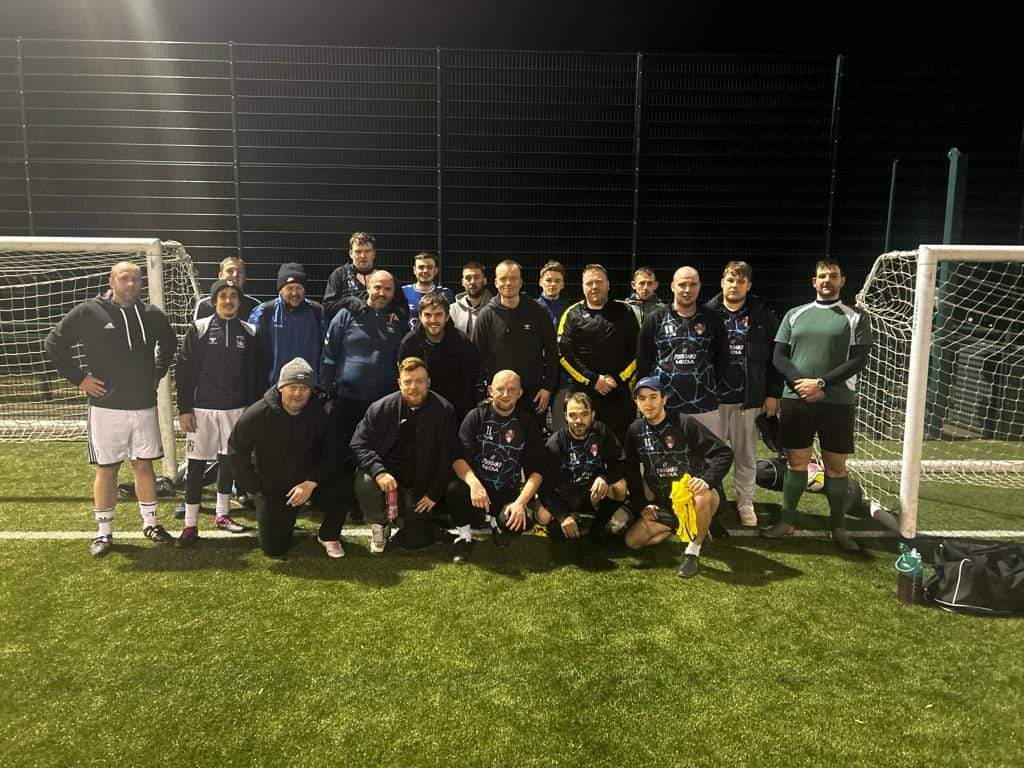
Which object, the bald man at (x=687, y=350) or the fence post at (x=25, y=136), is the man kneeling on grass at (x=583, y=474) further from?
the fence post at (x=25, y=136)

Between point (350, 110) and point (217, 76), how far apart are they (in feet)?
5.12

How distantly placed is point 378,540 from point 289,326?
1649mm

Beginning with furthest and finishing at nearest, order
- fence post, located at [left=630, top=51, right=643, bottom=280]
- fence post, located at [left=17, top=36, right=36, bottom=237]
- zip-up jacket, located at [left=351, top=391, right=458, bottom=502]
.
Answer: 1. fence post, located at [left=17, top=36, right=36, bottom=237]
2. fence post, located at [left=630, top=51, right=643, bottom=280]
3. zip-up jacket, located at [left=351, top=391, right=458, bottom=502]

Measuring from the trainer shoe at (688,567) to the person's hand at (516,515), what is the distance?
928 millimetres

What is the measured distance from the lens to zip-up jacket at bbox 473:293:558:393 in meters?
4.40

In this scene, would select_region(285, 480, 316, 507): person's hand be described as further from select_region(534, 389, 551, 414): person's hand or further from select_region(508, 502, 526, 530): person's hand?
select_region(534, 389, 551, 414): person's hand

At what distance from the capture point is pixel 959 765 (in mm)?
2229

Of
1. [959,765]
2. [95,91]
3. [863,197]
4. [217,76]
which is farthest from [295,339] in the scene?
[863,197]

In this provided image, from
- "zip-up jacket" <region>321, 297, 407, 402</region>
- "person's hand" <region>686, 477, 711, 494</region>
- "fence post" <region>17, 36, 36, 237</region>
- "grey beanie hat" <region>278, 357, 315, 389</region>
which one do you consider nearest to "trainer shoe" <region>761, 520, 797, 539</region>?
"person's hand" <region>686, 477, 711, 494</region>

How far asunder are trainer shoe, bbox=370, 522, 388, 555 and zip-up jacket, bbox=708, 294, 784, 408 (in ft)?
7.82

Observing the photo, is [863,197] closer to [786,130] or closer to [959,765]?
[786,130]

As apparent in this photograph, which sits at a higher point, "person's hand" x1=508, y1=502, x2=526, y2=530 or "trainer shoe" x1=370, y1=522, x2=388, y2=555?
"person's hand" x1=508, y1=502, x2=526, y2=530

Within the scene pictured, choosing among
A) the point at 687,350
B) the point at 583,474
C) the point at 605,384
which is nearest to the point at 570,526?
the point at 583,474

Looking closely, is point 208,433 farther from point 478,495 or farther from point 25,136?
point 25,136
